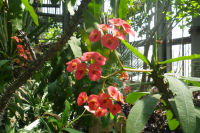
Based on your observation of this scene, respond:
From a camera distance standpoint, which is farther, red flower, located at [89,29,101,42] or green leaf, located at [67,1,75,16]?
green leaf, located at [67,1,75,16]

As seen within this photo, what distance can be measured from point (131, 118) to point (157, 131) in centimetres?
138

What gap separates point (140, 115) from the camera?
380 millimetres

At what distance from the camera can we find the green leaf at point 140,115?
363 millimetres

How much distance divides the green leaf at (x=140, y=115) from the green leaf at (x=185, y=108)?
7 centimetres

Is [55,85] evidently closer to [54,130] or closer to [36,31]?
[54,130]

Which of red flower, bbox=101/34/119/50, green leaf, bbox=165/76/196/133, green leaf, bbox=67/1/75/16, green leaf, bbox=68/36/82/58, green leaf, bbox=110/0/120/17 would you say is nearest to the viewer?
green leaf, bbox=165/76/196/133

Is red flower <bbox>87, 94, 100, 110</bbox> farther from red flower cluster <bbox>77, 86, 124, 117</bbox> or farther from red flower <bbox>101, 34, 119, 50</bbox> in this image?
red flower <bbox>101, 34, 119, 50</bbox>

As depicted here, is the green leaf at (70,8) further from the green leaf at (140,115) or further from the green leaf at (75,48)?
the green leaf at (140,115)

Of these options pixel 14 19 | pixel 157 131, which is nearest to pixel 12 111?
pixel 14 19

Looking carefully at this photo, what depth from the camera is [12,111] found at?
1.13m

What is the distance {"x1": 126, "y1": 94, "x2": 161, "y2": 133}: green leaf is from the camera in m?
0.36

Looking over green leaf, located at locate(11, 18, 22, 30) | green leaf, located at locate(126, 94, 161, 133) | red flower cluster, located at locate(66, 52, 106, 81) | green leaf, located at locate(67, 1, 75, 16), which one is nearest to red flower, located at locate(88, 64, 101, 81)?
red flower cluster, located at locate(66, 52, 106, 81)

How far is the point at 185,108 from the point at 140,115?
3.6 inches

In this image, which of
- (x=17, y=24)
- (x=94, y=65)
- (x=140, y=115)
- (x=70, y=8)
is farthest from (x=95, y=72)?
(x=17, y=24)
